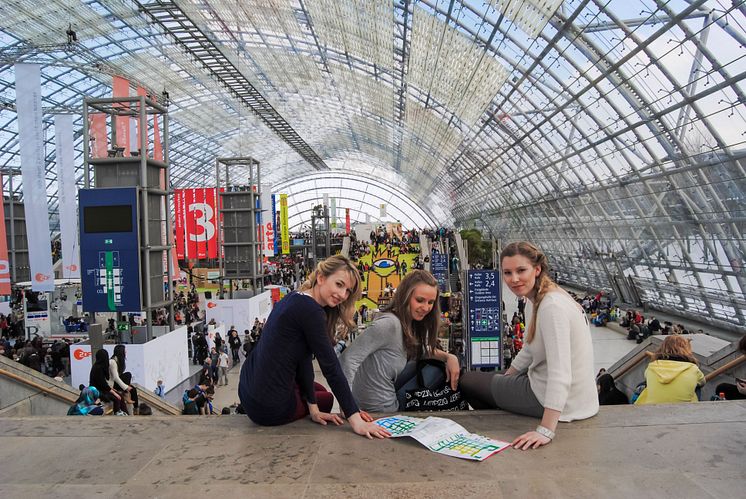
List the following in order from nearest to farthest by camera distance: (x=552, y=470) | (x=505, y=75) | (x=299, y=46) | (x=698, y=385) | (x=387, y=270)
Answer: (x=552, y=470)
(x=698, y=385)
(x=505, y=75)
(x=299, y=46)
(x=387, y=270)

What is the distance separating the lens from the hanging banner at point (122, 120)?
1750 centimetres

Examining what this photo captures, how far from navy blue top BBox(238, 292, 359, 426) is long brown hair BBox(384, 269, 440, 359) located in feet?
2.21

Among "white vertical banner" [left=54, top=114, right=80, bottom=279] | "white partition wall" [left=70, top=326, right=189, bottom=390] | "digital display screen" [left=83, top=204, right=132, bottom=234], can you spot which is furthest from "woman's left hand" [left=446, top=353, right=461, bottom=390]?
"white vertical banner" [left=54, top=114, right=80, bottom=279]

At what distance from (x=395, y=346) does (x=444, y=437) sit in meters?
0.83

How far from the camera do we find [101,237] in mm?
14422

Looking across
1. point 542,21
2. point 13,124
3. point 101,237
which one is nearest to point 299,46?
point 542,21

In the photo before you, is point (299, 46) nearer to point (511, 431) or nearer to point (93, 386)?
point (93, 386)

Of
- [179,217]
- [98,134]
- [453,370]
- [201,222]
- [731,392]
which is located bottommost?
[731,392]

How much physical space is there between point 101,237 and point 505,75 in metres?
16.4

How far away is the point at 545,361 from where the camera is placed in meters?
3.94

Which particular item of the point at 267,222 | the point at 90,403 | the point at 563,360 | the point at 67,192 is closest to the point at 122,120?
the point at 67,192

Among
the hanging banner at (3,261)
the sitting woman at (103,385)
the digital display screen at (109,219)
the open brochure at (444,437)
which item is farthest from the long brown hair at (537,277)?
the hanging banner at (3,261)

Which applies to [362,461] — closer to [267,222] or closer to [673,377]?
[673,377]

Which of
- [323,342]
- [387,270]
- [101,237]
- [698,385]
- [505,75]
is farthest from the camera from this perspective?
[387,270]
